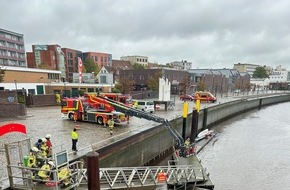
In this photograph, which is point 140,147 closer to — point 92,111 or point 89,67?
point 92,111

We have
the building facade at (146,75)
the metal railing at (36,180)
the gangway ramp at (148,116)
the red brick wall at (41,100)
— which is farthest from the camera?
the building facade at (146,75)

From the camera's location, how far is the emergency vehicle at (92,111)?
2058 centimetres

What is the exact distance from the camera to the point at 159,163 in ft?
64.6

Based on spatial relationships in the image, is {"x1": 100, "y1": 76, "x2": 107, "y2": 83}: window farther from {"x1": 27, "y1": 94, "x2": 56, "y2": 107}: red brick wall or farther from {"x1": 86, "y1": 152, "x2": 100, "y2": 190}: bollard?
{"x1": 86, "y1": 152, "x2": 100, "y2": 190}: bollard

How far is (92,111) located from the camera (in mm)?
21594

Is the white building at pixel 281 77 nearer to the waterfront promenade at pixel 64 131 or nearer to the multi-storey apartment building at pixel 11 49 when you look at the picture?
the multi-storey apartment building at pixel 11 49

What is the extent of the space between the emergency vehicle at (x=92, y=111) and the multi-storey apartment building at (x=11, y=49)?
61.0 meters

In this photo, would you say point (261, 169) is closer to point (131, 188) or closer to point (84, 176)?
point (131, 188)

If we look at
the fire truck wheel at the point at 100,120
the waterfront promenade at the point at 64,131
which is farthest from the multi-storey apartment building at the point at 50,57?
the fire truck wheel at the point at 100,120

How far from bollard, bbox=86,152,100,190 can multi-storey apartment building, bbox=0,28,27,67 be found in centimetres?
7668

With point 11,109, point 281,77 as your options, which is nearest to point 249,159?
point 11,109

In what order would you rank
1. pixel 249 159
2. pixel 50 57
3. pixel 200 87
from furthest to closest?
pixel 50 57, pixel 200 87, pixel 249 159

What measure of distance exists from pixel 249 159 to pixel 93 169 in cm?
1835

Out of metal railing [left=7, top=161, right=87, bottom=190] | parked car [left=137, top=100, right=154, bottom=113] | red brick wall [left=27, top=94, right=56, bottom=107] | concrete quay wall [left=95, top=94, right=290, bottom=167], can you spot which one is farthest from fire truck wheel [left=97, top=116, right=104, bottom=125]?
red brick wall [left=27, top=94, right=56, bottom=107]
